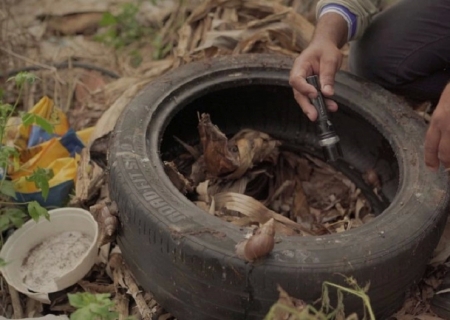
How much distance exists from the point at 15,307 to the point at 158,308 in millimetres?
563

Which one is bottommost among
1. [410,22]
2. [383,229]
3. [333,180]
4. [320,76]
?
[333,180]

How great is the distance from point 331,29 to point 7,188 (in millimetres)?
1383

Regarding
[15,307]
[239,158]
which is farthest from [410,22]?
[15,307]

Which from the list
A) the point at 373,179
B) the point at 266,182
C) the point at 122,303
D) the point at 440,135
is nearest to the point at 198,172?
the point at 266,182

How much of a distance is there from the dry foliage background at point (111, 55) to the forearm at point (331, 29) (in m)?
0.48

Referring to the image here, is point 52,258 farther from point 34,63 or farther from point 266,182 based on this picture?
point 34,63

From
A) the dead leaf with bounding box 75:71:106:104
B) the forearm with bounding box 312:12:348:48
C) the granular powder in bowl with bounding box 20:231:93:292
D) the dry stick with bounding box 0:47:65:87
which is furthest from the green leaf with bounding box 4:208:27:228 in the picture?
the forearm with bounding box 312:12:348:48

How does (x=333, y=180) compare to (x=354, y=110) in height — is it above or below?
below

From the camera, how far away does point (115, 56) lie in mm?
3578

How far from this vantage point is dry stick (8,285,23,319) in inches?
89.5

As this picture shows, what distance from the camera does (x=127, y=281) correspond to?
224cm

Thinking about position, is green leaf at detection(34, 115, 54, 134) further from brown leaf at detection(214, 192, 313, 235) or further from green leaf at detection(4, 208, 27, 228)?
brown leaf at detection(214, 192, 313, 235)

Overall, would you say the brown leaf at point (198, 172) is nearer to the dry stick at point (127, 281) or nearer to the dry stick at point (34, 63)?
the dry stick at point (127, 281)

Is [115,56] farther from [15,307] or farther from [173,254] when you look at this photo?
[173,254]
